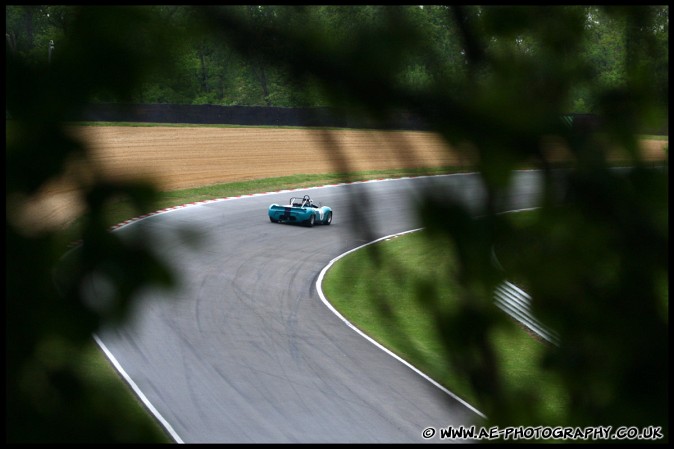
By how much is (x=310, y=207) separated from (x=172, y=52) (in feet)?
70.8

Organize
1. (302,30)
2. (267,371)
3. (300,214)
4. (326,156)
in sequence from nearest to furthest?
(302,30)
(326,156)
(267,371)
(300,214)

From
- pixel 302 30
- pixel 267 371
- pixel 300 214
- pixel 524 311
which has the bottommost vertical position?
pixel 300 214

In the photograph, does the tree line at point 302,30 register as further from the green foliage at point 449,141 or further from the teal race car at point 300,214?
the teal race car at point 300,214

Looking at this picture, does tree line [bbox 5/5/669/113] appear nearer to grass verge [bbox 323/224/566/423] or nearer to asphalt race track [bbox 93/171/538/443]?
grass verge [bbox 323/224/566/423]

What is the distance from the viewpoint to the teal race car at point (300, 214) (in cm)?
2230

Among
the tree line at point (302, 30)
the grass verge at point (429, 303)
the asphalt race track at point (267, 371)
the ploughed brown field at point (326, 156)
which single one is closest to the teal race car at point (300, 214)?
the asphalt race track at point (267, 371)

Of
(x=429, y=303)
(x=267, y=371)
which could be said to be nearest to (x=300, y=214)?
(x=267, y=371)

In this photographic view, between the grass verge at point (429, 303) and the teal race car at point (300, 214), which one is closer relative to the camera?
the grass verge at point (429, 303)

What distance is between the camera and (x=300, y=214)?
22219 mm

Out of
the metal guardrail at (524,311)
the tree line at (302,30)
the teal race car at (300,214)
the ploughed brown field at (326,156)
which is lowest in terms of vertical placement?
the teal race car at (300,214)

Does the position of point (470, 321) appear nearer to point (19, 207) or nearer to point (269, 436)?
point (19, 207)

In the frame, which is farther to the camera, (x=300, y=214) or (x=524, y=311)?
(x=300, y=214)

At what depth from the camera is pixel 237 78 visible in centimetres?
154

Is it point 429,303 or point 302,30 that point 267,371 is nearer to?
point 429,303
